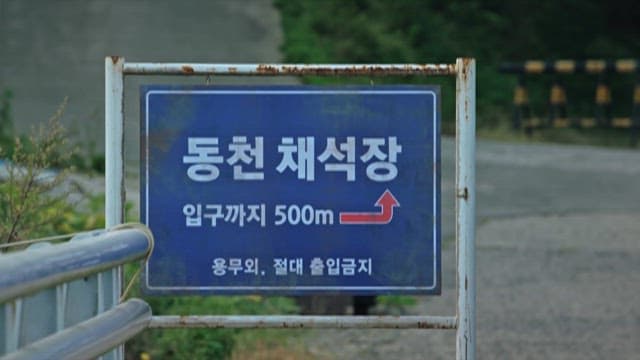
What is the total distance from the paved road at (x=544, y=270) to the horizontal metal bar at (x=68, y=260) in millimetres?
3780

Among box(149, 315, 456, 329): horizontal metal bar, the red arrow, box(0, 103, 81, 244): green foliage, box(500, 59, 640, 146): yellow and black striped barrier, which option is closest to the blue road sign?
the red arrow

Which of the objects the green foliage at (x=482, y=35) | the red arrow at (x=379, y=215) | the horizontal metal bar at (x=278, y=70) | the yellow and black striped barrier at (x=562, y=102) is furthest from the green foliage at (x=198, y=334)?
the yellow and black striped barrier at (x=562, y=102)

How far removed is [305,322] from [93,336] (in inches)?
77.6

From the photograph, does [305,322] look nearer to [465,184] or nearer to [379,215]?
[379,215]

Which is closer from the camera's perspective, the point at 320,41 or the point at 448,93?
the point at 448,93

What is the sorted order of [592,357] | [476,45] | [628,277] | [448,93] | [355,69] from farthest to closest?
[476,45] < [448,93] < [628,277] < [592,357] < [355,69]

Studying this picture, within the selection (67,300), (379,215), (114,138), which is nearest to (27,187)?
(114,138)

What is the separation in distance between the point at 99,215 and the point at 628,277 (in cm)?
359

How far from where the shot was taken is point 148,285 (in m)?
5.67

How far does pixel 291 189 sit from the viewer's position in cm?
563

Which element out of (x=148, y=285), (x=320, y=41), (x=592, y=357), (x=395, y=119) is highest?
(x=320, y=41)

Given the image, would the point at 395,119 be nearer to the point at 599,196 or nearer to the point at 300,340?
the point at 300,340

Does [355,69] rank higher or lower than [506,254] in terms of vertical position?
higher

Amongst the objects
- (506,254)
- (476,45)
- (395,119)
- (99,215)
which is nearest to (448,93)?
(476,45)
